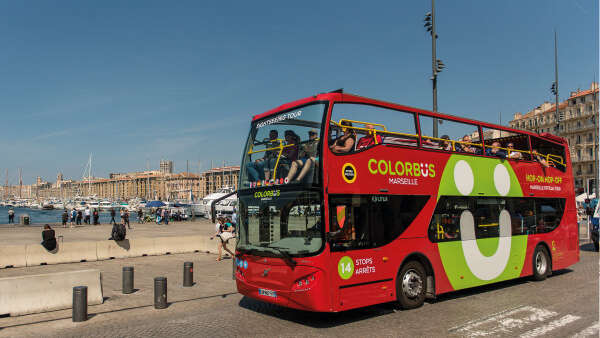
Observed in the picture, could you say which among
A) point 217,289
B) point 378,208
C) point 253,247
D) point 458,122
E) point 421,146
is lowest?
point 217,289

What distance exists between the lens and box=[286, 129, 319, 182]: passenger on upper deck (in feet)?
25.2

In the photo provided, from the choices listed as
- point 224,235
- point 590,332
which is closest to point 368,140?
point 590,332

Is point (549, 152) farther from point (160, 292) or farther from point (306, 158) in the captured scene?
point (160, 292)

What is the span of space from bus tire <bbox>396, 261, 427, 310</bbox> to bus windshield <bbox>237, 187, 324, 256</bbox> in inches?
89.2

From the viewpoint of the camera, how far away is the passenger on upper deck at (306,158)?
7.69 meters

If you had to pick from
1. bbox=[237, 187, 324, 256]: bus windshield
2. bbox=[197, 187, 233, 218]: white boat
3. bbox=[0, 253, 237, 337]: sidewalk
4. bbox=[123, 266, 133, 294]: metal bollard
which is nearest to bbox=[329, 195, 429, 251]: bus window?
bbox=[237, 187, 324, 256]: bus windshield

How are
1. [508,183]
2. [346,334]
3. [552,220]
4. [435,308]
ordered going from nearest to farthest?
[346,334] → [435,308] → [508,183] → [552,220]

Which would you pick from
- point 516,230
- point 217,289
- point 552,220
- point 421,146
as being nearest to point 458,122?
point 421,146

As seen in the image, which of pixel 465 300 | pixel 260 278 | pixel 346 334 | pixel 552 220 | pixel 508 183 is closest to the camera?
pixel 346 334

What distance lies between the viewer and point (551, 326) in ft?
24.8

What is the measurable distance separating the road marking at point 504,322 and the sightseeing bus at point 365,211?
4.34 ft

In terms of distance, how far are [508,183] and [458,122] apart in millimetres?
2288

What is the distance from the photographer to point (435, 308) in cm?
915

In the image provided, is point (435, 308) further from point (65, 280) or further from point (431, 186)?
point (65, 280)
